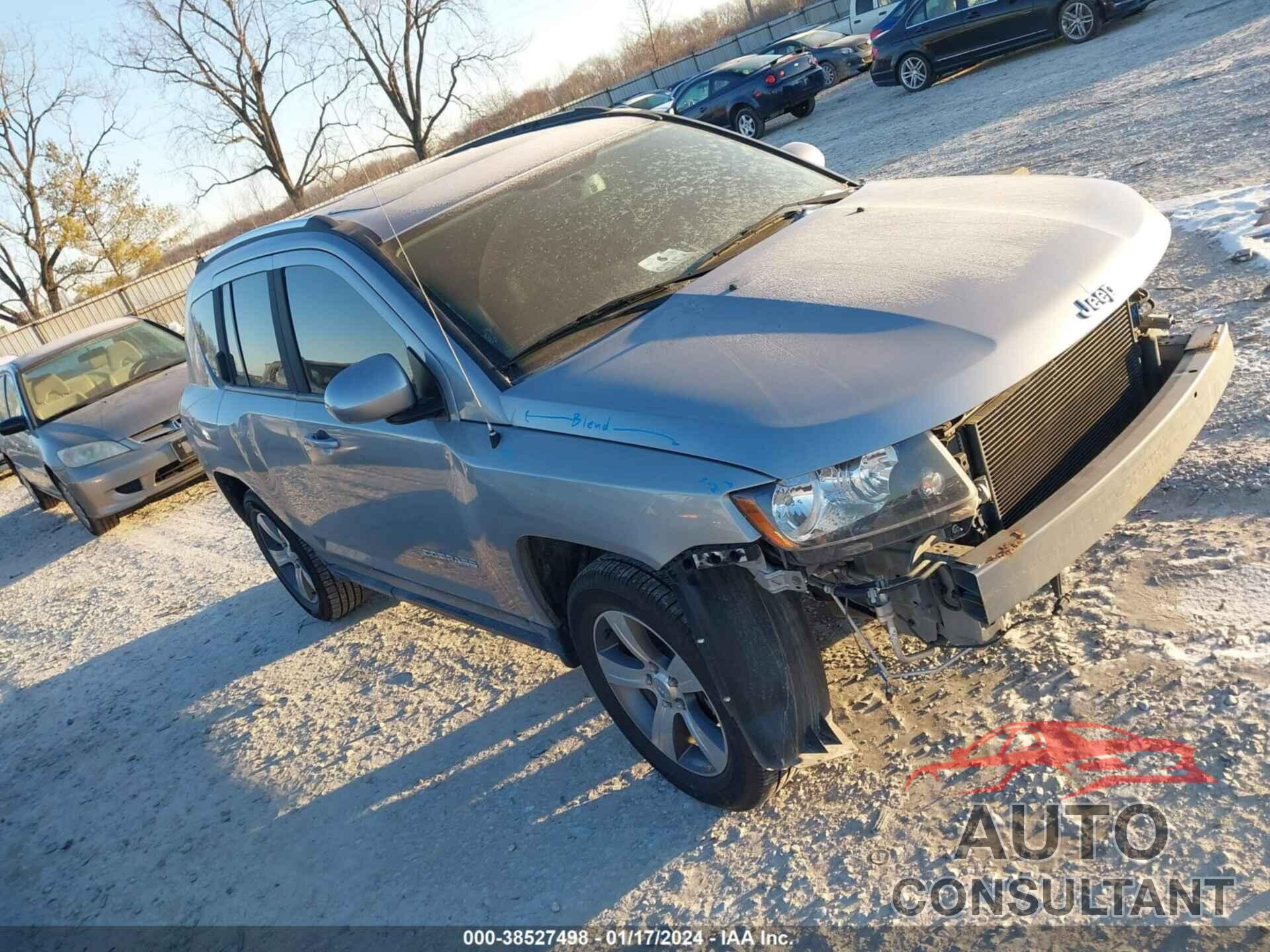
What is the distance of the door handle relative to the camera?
394 centimetres

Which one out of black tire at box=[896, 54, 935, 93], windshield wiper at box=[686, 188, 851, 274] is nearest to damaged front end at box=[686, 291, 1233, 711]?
windshield wiper at box=[686, 188, 851, 274]

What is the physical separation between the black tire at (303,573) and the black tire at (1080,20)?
13.8m

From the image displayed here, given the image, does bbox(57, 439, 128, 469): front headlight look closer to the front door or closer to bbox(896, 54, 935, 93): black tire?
the front door

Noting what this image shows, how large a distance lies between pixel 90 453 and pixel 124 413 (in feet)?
Answer: 1.54

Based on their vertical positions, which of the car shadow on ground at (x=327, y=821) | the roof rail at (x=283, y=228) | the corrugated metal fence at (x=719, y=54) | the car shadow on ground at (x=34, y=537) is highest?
the corrugated metal fence at (x=719, y=54)

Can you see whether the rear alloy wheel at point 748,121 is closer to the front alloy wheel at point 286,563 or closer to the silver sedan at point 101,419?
the silver sedan at point 101,419

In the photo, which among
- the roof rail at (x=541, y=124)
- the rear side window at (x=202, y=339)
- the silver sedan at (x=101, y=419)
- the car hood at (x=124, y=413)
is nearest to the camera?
the roof rail at (x=541, y=124)

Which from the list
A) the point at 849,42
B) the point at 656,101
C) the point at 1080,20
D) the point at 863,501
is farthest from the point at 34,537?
the point at 849,42

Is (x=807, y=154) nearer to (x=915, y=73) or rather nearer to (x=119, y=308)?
(x=915, y=73)

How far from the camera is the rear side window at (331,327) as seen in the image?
11.3 feet

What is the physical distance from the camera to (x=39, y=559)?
9711 mm

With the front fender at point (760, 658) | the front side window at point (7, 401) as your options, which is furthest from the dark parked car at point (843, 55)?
the front fender at point (760, 658)

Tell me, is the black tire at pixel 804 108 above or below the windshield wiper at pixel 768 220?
below

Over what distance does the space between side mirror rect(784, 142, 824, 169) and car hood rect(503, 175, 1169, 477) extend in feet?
3.26
